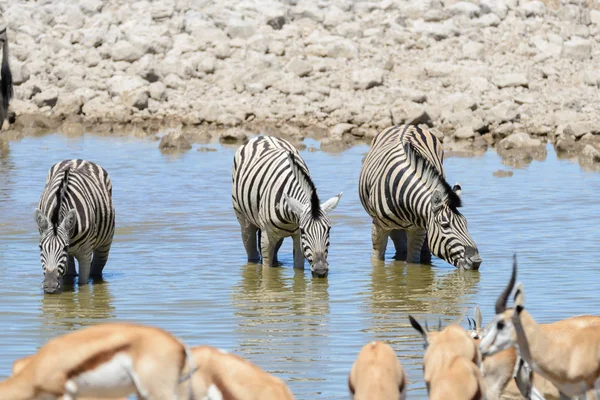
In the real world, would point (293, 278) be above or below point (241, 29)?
below

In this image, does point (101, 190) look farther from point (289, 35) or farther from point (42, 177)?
point (289, 35)

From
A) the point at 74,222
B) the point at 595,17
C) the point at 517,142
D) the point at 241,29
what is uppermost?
the point at 595,17

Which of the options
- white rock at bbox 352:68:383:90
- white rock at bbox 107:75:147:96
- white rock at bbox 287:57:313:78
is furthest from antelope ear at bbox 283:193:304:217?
white rock at bbox 287:57:313:78

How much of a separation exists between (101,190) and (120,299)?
60.8 inches

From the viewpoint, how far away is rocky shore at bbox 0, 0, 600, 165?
26.5 metres

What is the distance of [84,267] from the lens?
1251 centimetres

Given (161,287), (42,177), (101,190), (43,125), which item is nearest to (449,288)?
(161,287)

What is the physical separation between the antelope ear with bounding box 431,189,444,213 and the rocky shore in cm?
984

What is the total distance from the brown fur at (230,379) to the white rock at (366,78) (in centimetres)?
2337

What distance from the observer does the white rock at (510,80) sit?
29047 millimetres

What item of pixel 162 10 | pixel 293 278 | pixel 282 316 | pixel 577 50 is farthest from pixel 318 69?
pixel 282 316

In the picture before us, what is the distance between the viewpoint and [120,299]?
1187 centimetres

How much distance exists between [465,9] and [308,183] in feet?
74.8

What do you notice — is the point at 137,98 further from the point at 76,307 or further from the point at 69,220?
the point at 76,307
